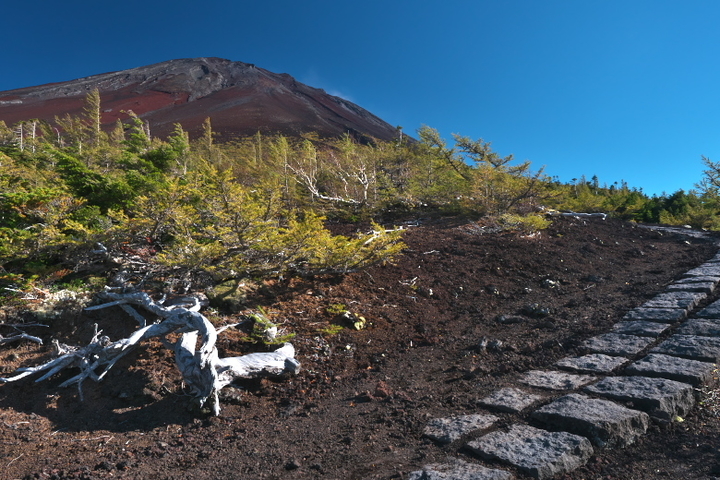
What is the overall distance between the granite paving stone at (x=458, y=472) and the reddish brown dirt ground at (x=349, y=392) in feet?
0.28

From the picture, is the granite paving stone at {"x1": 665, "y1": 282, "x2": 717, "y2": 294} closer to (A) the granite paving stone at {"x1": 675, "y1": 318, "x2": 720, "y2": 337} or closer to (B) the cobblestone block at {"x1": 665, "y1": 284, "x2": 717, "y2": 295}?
(B) the cobblestone block at {"x1": 665, "y1": 284, "x2": 717, "y2": 295}

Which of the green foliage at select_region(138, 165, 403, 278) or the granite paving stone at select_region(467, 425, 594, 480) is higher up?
the green foliage at select_region(138, 165, 403, 278)

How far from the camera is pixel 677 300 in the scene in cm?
436

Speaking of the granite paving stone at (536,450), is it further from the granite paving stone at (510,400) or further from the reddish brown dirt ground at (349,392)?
the granite paving stone at (510,400)

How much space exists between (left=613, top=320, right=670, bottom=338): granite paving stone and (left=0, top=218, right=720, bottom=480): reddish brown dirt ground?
0.19 metres

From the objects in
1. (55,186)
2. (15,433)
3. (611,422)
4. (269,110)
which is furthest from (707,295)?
(269,110)

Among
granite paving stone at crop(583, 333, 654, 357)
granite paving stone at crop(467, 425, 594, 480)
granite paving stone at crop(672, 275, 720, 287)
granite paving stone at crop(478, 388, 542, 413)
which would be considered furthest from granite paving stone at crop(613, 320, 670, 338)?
granite paving stone at crop(467, 425, 594, 480)

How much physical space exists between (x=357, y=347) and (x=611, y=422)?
223 cm

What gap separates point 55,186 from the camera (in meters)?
5.46

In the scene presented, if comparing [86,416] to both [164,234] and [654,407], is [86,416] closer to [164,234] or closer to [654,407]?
[164,234]

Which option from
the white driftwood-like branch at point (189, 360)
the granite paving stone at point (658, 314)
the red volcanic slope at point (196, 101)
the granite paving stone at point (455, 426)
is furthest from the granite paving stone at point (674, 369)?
the red volcanic slope at point (196, 101)

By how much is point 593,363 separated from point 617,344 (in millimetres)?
572

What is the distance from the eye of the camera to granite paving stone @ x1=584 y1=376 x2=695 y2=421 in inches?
87.0

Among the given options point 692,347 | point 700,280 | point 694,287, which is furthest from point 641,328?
point 700,280
